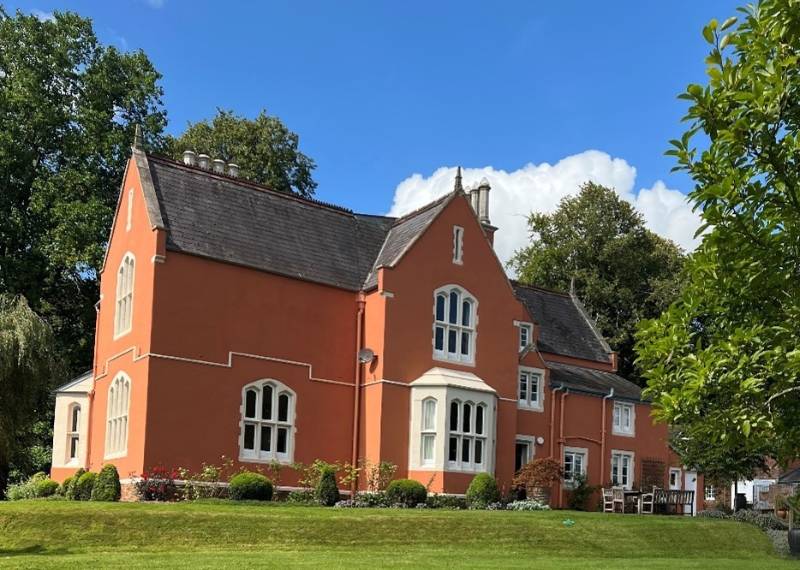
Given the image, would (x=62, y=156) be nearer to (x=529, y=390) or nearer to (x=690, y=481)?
(x=529, y=390)

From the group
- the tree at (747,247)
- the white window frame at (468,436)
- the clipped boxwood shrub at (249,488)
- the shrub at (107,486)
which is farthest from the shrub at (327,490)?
the tree at (747,247)

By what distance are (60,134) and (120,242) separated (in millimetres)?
13003

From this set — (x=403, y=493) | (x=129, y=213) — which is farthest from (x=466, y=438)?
(x=129, y=213)

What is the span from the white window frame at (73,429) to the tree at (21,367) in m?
3.64

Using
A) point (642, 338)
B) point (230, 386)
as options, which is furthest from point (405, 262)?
point (642, 338)

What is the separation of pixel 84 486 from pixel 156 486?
110 inches

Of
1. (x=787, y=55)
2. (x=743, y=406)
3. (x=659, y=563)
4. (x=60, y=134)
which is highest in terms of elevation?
(x=60, y=134)

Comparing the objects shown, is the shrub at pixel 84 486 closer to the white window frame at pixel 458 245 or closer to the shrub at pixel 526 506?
the shrub at pixel 526 506

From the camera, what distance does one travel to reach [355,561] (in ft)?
53.7

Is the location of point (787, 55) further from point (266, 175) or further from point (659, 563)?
point (266, 175)

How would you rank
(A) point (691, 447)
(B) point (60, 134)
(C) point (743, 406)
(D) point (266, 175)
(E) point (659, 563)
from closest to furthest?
(C) point (743, 406) → (E) point (659, 563) → (A) point (691, 447) → (B) point (60, 134) → (D) point (266, 175)

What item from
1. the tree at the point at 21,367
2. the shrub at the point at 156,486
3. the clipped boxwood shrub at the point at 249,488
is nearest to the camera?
the shrub at the point at 156,486

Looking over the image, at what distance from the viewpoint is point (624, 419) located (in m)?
36.8

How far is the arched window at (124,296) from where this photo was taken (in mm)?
28062
